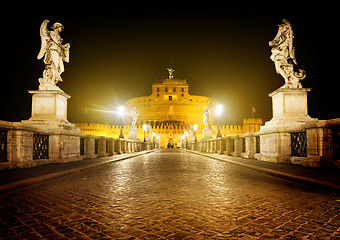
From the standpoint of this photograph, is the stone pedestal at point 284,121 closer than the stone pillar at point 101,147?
Yes

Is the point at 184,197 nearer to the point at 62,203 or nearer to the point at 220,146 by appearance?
the point at 62,203

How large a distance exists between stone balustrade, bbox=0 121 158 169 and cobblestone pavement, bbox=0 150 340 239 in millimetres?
3191

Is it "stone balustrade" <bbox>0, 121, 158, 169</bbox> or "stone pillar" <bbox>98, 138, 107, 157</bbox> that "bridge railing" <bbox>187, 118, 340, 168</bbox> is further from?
"stone pillar" <bbox>98, 138, 107, 157</bbox>

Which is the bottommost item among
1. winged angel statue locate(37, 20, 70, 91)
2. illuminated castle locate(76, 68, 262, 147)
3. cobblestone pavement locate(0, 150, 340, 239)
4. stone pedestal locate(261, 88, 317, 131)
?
cobblestone pavement locate(0, 150, 340, 239)

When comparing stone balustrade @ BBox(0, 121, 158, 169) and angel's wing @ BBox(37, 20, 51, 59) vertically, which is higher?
angel's wing @ BBox(37, 20, 51, 59)

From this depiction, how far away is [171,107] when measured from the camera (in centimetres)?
10712

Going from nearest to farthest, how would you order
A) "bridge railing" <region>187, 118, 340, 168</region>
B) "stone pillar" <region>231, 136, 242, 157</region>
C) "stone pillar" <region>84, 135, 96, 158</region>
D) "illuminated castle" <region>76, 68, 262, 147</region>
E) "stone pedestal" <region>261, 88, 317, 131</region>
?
"bridge railing" <region>187, 118, 340, 168</region> → "stone pedestal" <region>261, 88, 317, 131</region> → "stone pillar" <region>84, 135, 96, 158</region> → "stone pillar" <region>231, 136, 242, 157</region> → "illuminated castle" <region>76, 68, 262, 147</region>

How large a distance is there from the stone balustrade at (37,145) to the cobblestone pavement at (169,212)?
10.5ft

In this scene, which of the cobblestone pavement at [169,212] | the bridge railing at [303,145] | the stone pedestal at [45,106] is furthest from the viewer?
the stone pedestal at [45,106]

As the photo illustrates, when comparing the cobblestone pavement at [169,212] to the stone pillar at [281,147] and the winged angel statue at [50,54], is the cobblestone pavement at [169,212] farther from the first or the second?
the winged angel statue at [50,54]

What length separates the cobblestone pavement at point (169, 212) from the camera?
2621mm

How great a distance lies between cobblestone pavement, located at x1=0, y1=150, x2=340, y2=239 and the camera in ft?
8.60

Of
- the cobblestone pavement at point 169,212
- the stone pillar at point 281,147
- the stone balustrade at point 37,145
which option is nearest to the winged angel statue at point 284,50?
the stone pillar at point 281,147

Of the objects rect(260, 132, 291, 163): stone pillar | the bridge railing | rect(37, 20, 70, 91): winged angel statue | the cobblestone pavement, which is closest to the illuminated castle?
the bridge railing
